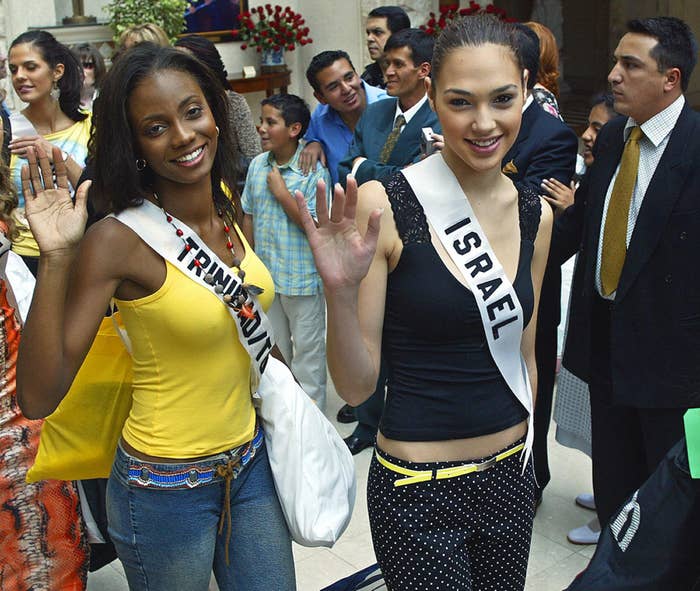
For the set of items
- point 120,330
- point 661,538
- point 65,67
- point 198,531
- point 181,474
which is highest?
point 65,67

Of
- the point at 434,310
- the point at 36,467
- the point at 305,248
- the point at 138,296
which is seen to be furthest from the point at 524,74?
the point at 305,248

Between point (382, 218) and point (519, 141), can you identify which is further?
point (519, 141)

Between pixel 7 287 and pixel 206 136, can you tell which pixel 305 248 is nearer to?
pixel 7 287

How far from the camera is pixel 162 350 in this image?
2.31 metres

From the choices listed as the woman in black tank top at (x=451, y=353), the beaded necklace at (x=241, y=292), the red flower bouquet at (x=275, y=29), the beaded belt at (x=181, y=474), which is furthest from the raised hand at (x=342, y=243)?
the red flower bouquet at (x=275, y=29)

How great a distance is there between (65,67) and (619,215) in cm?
294

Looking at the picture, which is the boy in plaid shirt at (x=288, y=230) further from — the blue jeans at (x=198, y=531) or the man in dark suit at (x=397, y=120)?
the blue jeans at (x=198, y=531)

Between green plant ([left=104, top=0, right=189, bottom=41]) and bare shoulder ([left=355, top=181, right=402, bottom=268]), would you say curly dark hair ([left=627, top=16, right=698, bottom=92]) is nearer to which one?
bare shoulder ([left=355, top=181, right=402, bottom=268])

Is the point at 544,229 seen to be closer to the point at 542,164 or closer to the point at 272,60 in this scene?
the point at 542,164

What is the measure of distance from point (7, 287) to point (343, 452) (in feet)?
3.50

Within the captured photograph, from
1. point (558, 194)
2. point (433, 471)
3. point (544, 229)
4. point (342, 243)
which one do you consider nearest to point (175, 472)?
point (433, 471)

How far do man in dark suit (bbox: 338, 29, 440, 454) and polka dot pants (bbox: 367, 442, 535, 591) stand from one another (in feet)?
6.84

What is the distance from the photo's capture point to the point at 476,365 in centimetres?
228

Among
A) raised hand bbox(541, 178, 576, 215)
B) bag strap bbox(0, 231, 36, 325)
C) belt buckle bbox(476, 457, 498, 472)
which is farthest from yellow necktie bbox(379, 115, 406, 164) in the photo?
belt buckle bbox(476, 457, 498, 472)
